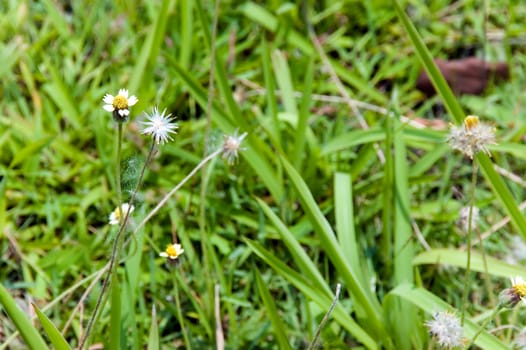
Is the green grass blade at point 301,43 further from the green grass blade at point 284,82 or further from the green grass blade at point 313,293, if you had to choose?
the green grass blade at point 313,293

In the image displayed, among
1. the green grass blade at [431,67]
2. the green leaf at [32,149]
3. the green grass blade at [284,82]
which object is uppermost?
the green leaf at [32,149]

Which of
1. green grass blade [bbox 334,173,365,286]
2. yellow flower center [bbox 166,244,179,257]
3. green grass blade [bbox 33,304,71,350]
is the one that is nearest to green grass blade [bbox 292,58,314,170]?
green grass blade [bbox 334,173,365,286]

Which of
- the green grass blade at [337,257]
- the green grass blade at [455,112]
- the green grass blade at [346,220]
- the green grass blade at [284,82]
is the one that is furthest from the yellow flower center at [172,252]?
the green grass blade at [284,82]

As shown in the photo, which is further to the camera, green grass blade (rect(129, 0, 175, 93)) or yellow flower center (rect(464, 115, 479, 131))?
green grass blade (rect(129, 0, 175, 93))

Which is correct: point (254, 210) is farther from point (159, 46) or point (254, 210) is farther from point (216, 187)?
point (159, 46)

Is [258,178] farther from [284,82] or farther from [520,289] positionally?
[520,289]

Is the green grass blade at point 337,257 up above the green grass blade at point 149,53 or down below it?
below

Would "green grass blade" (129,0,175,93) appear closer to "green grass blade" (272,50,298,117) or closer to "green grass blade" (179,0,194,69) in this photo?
"green grass blade" (179,0,194,69)

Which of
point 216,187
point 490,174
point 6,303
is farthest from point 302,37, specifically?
point 6,303
